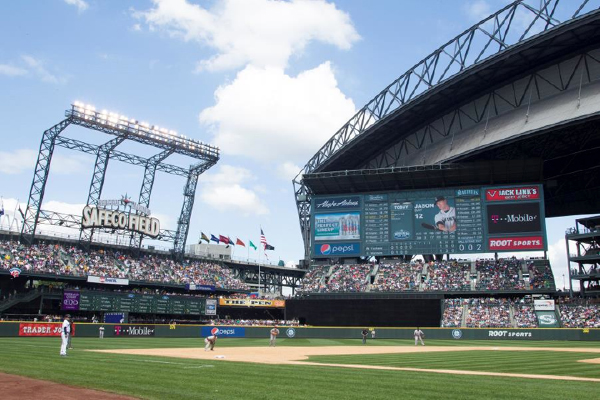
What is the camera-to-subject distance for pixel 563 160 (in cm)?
6931

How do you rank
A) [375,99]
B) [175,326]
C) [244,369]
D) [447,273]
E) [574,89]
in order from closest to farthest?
[244,369], [175,326], [574,89], [447,273], [375,99]

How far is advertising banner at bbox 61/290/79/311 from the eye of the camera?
204 ft

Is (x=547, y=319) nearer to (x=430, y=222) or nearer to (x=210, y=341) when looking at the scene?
(x=430, y=222)

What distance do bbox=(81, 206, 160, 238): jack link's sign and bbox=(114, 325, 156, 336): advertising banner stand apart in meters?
22.8

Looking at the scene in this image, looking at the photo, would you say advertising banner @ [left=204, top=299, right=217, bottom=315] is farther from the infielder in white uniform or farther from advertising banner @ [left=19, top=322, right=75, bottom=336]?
the infielder in white uniform

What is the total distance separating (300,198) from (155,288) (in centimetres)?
2490

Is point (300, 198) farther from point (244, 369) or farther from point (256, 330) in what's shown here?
point (244, 369)

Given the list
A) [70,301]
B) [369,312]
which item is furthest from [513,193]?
[70,301]

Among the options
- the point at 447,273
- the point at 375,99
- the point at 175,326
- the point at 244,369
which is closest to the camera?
the point at 244,369

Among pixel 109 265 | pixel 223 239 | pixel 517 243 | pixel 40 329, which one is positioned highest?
pixel 223 239

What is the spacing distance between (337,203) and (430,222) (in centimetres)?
1268

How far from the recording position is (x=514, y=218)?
65.4 metres

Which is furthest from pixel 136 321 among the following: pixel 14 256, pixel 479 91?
pixel 479 91

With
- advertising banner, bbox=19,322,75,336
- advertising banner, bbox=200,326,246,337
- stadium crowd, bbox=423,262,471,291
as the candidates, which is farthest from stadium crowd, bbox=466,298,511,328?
advertising banner, bbox=19,322,75,336
